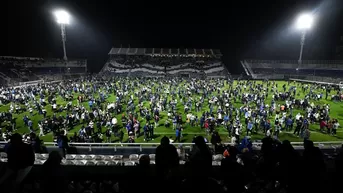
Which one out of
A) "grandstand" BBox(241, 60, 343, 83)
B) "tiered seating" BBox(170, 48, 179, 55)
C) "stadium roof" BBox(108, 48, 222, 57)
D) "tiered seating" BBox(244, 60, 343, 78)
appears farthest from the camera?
"tiered seating" BBox(170, 48, 179, 55)

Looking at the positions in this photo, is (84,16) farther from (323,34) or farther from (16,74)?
(323,34)

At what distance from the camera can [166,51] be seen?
71312 mm

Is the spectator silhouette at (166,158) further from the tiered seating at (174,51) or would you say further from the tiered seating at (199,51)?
the tiered seating at (199,51)

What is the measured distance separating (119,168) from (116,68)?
60.6m

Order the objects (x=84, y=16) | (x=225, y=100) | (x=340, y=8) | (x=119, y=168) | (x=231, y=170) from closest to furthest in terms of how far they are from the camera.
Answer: (x=231, y=170)
(x=119, y=168)
(x=225, y=100)
(x=340, y=8)
(x=84, y=16)

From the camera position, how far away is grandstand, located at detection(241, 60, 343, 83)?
51688mm

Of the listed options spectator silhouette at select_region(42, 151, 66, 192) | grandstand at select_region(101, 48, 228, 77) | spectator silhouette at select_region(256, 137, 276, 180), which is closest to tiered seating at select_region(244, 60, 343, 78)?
grandstand at select_region(101, 48, 228, 77)

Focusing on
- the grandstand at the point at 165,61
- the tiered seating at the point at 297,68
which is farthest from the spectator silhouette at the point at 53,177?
the grandstand at the point at 165,61

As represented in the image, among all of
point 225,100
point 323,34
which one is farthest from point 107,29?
point 323,34

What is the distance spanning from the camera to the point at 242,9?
60250mm

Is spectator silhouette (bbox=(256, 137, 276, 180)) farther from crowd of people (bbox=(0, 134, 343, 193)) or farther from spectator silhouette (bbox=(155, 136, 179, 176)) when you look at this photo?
spectator silhouette (bbox=(155, 136, 179, 176))

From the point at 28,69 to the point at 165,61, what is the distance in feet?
113

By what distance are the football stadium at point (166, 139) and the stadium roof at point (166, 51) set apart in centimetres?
1758

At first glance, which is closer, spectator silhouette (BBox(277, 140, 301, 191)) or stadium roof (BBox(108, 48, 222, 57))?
spectator silhouette (BBox(277, 140, 301, 191))
